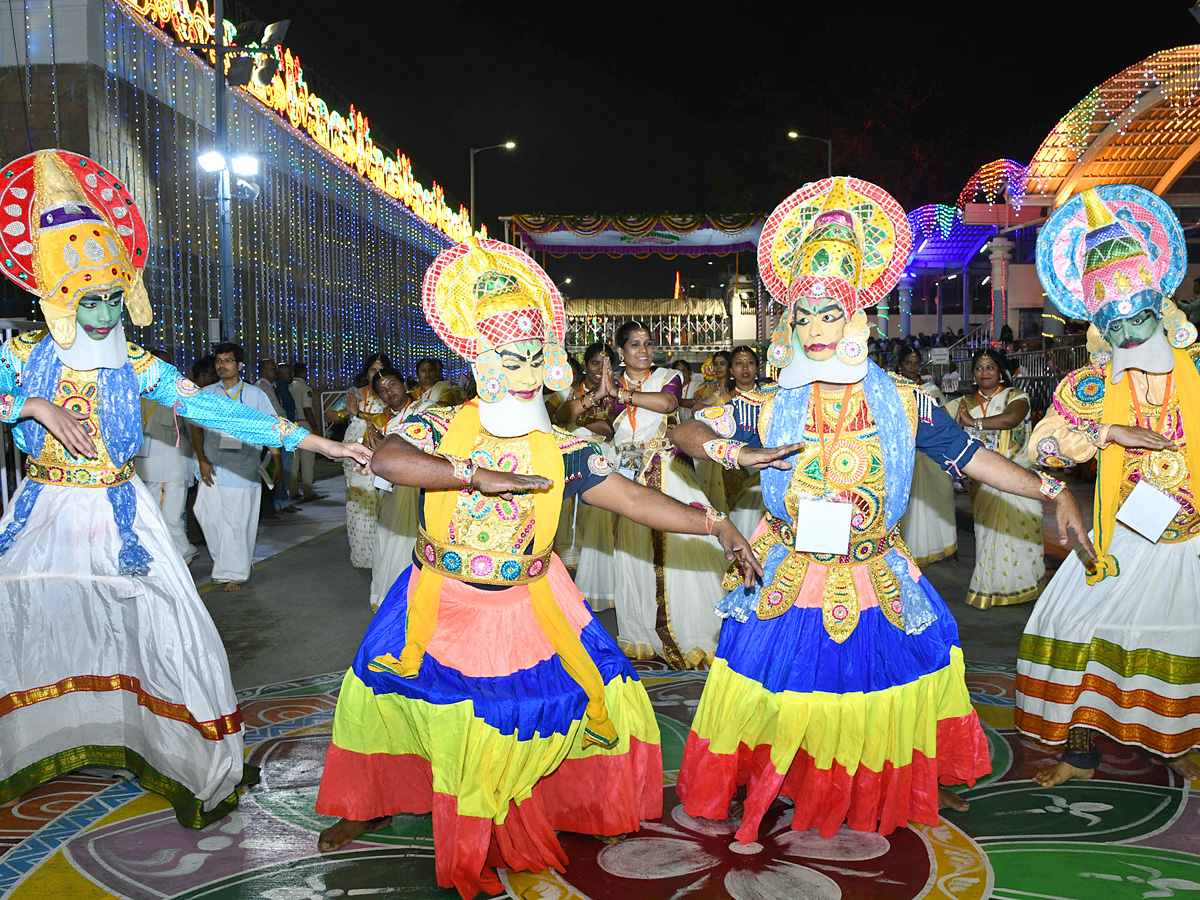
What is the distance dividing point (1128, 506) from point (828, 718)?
153cm

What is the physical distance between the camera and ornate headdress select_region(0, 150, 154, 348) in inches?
150

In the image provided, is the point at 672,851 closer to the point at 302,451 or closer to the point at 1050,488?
the point at 1050,488

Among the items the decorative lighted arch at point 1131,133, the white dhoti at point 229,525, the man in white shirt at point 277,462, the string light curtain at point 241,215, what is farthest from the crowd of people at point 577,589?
the decorative lighted arch at point 1131,133

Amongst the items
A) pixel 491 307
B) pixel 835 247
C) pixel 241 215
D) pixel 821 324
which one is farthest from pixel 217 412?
pixel 241 215

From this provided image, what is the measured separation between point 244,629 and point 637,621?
8.81 feet

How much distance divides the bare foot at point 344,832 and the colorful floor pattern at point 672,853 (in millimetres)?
38

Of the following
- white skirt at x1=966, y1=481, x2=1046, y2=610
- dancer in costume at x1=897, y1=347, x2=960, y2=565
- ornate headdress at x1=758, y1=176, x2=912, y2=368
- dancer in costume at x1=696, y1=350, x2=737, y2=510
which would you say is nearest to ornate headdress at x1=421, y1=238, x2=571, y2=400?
ornate headdress at x1=758, y1=176, x2=912, y2=368

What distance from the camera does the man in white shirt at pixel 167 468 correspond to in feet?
27.9

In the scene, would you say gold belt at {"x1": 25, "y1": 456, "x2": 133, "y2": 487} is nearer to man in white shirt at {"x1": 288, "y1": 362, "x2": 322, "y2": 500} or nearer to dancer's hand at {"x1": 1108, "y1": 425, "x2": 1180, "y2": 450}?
dancer's hand at {"x1": 1108, "y1": 425, "x2": 1180, "y2": 450}

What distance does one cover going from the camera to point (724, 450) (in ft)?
11.8

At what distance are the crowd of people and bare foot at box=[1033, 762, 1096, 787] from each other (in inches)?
0.6

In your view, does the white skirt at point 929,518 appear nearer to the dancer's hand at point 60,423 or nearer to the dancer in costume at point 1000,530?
the dancer in costume at point 1000,530

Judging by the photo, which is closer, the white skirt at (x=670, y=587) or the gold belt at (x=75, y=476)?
the gold belt at (x=75, y=476)

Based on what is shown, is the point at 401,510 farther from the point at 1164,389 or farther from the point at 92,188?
the point at 1164,389
